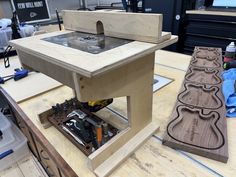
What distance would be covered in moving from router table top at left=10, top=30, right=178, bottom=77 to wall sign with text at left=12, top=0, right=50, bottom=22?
1.61 metres

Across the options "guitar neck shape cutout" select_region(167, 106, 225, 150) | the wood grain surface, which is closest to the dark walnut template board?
"guitar neck shape cutout" select_region(167, 106, 225, 150)

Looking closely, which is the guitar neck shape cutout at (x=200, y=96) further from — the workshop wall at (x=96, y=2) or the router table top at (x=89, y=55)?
the workshop wall at (x=96, y=2)

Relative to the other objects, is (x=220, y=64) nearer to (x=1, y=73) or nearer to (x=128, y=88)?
(x=128, y=88)

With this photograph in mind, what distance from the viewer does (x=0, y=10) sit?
2.13 meters

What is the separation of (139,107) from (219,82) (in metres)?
0.51

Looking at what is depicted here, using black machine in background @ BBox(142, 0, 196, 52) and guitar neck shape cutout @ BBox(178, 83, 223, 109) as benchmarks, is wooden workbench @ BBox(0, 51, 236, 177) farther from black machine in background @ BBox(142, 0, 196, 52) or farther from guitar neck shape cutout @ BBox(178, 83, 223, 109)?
black machine in background @ BBox(142, 0, 196, 52)

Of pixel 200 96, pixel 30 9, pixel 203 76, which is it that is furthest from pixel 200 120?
pixel 30 9

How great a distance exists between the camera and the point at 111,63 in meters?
0.43

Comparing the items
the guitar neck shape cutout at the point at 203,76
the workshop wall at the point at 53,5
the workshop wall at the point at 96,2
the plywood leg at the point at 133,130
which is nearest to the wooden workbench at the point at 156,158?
the plywood leg at the point at 133,130

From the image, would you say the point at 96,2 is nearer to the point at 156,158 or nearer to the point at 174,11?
the point at 174,11

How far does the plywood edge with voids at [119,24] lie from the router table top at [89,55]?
0.10 ft

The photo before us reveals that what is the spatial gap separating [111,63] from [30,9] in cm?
194

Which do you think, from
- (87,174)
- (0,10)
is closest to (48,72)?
(87,174)

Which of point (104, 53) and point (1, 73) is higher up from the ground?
point (104, 53)
